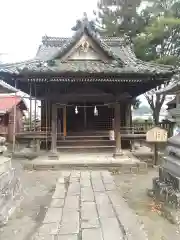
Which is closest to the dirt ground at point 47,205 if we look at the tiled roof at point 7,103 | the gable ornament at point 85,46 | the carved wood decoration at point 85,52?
the carved wood decoration at point 85,52

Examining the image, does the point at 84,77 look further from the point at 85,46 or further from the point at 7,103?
the point at 7,103

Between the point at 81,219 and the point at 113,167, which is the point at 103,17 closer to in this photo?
the point at 113,167

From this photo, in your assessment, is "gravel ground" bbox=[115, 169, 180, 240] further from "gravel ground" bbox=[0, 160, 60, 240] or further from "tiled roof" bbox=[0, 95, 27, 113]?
"tiled roof" bbox=[0, 95, 27, 113]

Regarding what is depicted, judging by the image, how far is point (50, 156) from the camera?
1178 centimetres

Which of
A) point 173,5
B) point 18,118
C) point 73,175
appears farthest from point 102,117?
point 18,118

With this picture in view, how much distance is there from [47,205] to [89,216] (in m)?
1.85

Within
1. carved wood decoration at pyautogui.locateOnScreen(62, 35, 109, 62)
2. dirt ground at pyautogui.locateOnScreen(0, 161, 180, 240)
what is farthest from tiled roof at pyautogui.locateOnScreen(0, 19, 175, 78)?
dirt ground at pyautogui.locateOnScreen(0, 161, 180, 240)

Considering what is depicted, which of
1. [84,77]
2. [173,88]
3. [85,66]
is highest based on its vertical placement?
[85,66]

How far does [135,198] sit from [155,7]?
65.1 feet

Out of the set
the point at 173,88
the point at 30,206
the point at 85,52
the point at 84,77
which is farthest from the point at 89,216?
the point at 85,52

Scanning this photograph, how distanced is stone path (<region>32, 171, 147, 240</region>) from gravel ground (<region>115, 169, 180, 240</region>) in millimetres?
388

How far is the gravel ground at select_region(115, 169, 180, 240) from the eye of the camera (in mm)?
4696

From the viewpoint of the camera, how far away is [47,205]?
251 inches

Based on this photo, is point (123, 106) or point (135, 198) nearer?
point (135, 198)
